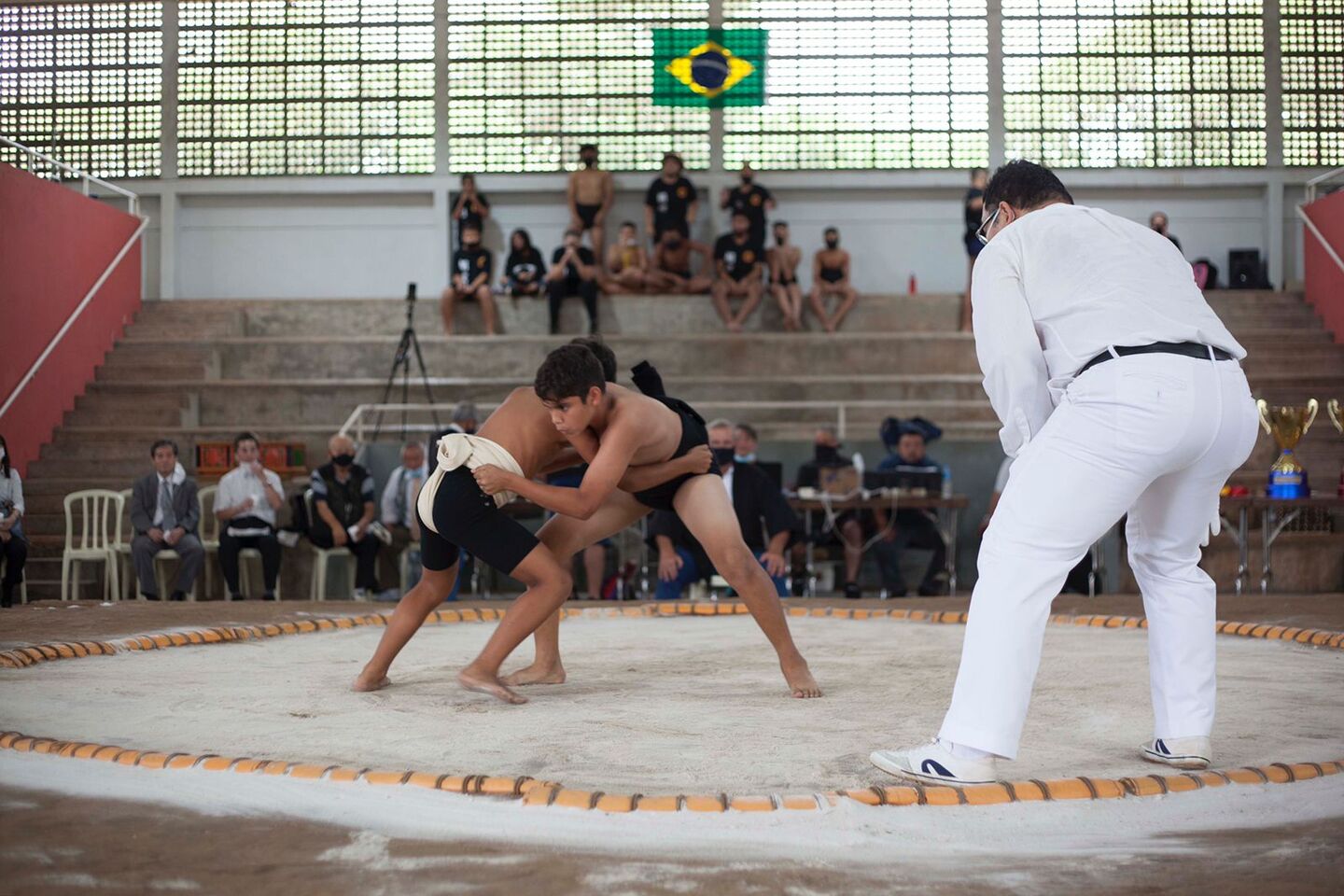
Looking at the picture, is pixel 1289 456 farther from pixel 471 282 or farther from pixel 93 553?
pixel 471 282

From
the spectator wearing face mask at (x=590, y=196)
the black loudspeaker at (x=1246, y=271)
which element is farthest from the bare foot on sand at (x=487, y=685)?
the black loudspeaker at (x=1246, y=271)

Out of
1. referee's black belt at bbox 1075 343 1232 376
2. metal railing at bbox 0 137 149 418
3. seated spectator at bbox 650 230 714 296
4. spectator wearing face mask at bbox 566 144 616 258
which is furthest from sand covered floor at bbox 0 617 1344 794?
spectator wearing face mask at bbox 566 144 616 258

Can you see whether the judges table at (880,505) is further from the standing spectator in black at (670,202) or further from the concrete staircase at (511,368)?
the standing spectator in black at (670,202)

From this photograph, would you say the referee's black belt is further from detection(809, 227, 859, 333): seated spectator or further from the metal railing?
detection(809, 227, 859, 333): seated spectator

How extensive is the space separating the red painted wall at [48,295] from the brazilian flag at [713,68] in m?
4.87

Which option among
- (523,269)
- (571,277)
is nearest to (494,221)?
(523,269)

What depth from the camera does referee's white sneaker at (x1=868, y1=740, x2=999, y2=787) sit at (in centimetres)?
224

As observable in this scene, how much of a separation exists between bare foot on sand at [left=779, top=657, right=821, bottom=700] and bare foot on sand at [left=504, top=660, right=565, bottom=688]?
60 cm

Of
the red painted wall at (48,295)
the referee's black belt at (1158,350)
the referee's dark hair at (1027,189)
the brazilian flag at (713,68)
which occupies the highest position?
the brazilian flag at (713,68)

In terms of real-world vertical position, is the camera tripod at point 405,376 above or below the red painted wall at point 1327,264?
below

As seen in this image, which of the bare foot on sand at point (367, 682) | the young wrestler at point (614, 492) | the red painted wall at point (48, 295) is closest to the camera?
the young wrestler at point (614, 492)

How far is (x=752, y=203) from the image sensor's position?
10922 millimetres

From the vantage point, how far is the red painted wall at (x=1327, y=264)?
1048 centimetres

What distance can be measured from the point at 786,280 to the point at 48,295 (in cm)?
540
